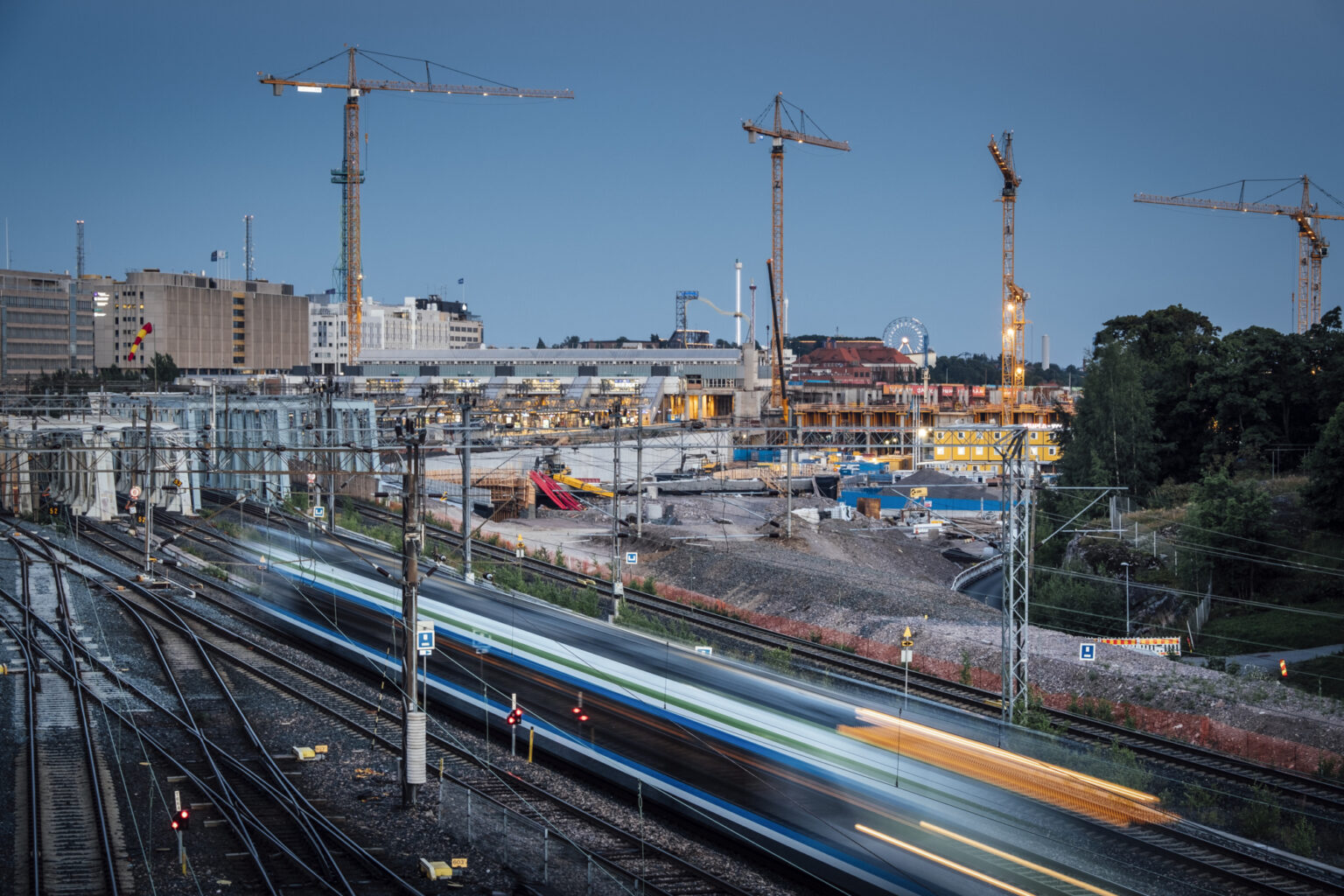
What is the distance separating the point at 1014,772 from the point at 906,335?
10801 centimetres

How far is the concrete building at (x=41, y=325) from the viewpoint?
293 ft

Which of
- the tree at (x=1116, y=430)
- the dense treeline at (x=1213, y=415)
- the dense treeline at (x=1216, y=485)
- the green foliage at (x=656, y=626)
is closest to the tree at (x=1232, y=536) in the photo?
the dense treeline at (x=1216, y=485)

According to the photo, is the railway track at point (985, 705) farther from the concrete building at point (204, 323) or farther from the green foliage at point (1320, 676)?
the concrete building at point (204, 323)

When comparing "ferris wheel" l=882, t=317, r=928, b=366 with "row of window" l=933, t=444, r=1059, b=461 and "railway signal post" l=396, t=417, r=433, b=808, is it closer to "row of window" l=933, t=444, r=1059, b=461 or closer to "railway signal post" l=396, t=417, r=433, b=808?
"row of window" l=933, t=444, r=1059, b=461

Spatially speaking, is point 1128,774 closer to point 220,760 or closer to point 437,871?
point 437,871

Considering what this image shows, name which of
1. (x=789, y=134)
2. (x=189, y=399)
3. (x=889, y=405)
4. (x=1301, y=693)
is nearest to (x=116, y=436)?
(x=189, y=399)

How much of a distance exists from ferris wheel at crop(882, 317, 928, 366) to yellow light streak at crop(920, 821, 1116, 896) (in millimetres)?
107950

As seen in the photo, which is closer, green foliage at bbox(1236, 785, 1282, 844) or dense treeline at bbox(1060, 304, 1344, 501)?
green foliage at bbox(1236, 785, 1282, 844)

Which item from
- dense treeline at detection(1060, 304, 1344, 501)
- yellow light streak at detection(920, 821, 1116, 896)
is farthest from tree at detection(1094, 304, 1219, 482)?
yellow light streak at detection(920, 821, 1116, 896)

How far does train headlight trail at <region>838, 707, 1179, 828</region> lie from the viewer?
13.4 metres

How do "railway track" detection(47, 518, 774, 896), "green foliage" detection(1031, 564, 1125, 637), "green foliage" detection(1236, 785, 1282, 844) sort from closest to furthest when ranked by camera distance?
"railway track" detection(47, 518, 774, 896), "green foliage" detection(1236, 785, 1282, 844), "green foliage" detection(1031, 564, 1125, 637)

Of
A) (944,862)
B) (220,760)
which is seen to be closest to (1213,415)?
(944,862)

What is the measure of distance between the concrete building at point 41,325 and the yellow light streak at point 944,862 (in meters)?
90.4

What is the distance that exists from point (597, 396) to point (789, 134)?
29.4m
